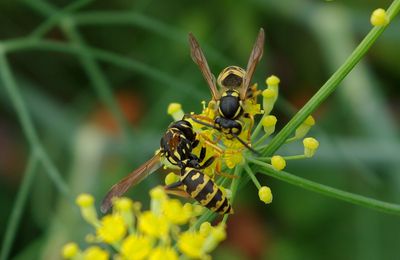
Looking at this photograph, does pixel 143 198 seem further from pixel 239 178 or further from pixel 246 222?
pixel 239 178

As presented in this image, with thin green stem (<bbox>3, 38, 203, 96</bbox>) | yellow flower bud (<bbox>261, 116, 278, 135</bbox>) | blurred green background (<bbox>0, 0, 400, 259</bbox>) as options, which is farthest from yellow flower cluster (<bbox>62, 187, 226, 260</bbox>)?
blurred green background (<bbox>0, 0, 400, 259</bbox>)

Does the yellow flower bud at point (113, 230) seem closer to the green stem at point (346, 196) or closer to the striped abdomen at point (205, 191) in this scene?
the striped abdomen at point (205, 191)

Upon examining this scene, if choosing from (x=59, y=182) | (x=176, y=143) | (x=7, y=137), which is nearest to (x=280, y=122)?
(x=7, y=137)

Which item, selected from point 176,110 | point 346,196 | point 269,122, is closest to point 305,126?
point 269,122

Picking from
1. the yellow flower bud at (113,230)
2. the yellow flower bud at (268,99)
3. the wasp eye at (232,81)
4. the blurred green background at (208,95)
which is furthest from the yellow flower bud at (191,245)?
the blurred green background at (208,95)

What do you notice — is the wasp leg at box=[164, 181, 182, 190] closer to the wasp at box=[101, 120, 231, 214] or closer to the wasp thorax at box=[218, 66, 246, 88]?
the wasp at box=[101, 120, 231, 214]
